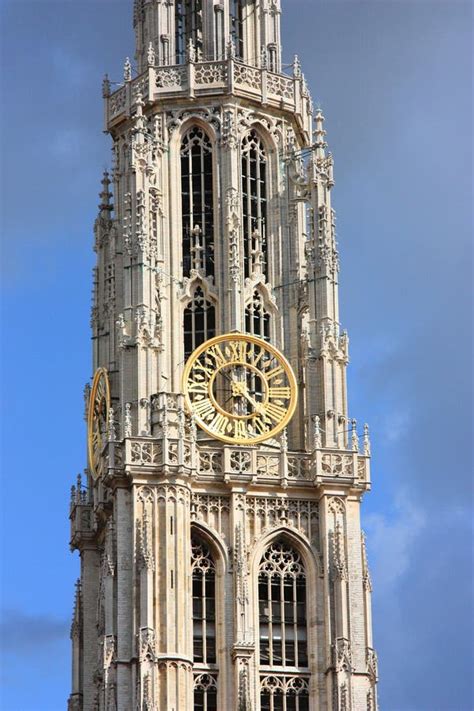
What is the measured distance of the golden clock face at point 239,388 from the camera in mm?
108625

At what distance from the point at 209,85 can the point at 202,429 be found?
1346 centimetres

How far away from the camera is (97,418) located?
111 metres

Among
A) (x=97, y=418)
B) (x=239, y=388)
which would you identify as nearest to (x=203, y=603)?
(x=239, y=388)

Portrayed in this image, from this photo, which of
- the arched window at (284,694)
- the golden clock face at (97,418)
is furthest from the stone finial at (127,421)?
the arched window at (284,694)

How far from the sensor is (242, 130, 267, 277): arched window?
4434 inches

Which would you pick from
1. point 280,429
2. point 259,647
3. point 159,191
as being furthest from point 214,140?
point 259,647

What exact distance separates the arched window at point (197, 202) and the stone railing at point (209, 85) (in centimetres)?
165

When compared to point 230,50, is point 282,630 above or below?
below

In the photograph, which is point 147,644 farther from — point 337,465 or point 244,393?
point 244,393

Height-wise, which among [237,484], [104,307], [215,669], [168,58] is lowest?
[215,669]

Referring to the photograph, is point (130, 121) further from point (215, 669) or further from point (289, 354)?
point (215, 669)

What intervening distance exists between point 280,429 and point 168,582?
306 inches

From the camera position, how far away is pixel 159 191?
370 ft

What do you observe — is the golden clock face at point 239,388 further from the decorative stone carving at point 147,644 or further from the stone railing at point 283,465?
the decorative stone carving at point 147,644
